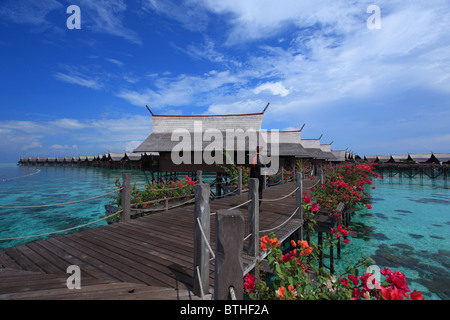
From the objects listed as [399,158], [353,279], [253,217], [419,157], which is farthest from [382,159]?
[353,279]

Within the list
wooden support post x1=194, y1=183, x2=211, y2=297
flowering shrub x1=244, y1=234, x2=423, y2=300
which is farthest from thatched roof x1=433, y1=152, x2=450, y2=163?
wooden support post x1=194, y1=183, x2=211, y2=297

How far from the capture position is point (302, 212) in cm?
637

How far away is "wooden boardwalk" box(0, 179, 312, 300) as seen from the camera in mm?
2666

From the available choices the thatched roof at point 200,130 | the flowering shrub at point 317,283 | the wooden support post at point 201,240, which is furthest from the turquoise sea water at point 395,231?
the wooden support post at point 201,240

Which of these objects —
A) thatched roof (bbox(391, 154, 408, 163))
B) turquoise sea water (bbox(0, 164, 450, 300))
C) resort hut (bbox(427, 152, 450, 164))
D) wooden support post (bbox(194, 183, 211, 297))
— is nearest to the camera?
wooden support post (bbox(194, 183, 211, 297))

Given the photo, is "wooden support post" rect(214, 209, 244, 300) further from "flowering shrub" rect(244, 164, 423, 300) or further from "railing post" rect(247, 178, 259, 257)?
"railing post" rect(247, 178, 259, 257)

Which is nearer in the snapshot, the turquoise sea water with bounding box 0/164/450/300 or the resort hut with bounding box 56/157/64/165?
the turquoise sea water with bounding box 0/164/450/300

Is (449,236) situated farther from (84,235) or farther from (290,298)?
(84,235)

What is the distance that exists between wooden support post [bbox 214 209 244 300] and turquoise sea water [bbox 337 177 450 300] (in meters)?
7.95

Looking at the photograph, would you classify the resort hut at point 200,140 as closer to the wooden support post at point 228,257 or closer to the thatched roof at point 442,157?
the wooden support post at point 228,257

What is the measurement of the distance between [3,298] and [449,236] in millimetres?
17396

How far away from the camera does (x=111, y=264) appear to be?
11.4 ft

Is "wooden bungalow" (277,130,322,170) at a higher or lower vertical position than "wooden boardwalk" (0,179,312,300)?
higher

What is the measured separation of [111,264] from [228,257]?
8.30ft
